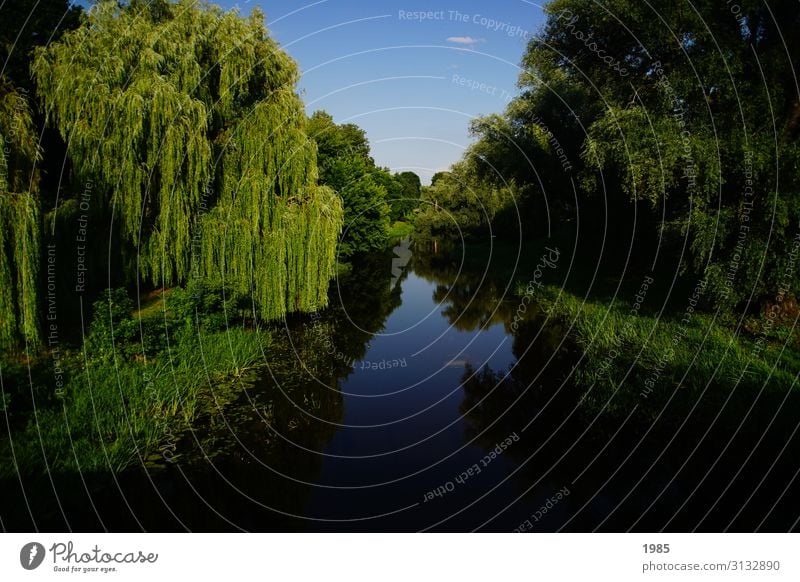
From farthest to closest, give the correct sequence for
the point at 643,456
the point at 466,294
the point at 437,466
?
the point at 466,294, the point at 437,466, the point at 643,456

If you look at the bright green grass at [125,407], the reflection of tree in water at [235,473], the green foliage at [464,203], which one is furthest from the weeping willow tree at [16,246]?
the green foliage at [464,203]

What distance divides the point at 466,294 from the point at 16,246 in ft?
74.3

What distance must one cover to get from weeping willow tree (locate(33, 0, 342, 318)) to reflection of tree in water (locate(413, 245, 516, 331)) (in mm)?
8019

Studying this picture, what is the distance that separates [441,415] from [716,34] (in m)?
12.8

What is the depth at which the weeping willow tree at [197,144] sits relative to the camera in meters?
14.2

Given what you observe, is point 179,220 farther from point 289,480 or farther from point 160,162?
point 289,480

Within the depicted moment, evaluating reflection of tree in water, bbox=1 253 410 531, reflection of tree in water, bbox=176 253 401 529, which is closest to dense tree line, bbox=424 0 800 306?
reflection of tree in water, bbox=176 253 401 529

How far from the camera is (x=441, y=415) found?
1242 centimetres

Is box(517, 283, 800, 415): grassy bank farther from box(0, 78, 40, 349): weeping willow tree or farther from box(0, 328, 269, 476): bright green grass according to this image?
box(0, 78, 40, 349): weeping willow tree

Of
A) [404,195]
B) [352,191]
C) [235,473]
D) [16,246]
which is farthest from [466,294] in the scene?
[404,195]

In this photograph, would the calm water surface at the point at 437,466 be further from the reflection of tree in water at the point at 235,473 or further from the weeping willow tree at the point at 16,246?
the weeping willow tree at the point at 16,246

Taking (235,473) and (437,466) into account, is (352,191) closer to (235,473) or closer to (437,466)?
(437,466)

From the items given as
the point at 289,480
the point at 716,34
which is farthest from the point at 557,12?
the point at 289,480

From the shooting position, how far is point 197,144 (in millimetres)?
14734
